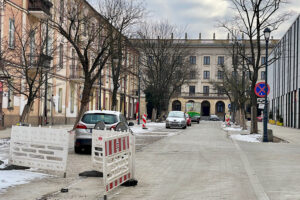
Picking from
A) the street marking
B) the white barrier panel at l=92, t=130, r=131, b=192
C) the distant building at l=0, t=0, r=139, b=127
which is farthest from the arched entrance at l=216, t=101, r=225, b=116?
the white barrier panel at l=92, t=130, r=131, b=192

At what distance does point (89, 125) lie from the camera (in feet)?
49.8

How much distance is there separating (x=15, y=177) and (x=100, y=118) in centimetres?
622

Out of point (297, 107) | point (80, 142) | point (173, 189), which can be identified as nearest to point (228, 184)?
point (173, 189)

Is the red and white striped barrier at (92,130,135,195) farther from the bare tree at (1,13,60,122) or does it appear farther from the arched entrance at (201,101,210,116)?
the arched entrance at (201,101,210,116)

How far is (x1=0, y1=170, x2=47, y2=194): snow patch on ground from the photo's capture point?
8486mm

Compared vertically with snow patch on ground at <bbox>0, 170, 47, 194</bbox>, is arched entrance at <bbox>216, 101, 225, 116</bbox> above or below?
above

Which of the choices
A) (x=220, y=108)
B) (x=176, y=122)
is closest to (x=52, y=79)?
(x=176, y=122)

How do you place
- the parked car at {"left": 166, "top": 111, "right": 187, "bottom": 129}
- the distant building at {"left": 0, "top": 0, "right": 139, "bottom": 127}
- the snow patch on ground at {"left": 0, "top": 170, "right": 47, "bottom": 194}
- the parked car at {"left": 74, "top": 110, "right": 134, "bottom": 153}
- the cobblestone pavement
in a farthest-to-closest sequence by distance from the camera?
the parked car at {"left": 166, "top": 111, "right": 187, "bottom": 129} < the distant building at {"left": 0, "top": 0, "right": 139, "bottom": 127} < the parked car at {"left": 74, "top": 110, "right": 134, "bottom": 153} < the snow patch on ground at {"left": 0, "top": 170, "right": 47, "bottom": 194} < the cobblestone pavement

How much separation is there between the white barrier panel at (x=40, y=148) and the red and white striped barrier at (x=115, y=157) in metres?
0.74

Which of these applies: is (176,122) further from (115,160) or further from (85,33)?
(115,160)

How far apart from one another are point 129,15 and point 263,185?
21829 millimetres

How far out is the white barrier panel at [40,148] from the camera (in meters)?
9.55

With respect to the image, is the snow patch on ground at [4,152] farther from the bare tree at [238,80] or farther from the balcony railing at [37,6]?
the balcony railing at [37,6]

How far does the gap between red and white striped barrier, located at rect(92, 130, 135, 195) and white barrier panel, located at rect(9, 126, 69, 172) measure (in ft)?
2.42
